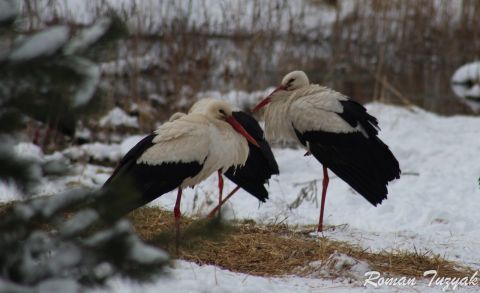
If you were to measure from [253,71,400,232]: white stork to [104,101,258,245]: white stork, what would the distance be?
116 centimetres

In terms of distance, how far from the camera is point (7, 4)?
1829 millimetres

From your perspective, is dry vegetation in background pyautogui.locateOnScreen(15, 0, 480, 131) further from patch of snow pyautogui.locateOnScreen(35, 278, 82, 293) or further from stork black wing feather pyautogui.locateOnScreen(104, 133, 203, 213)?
patch of snow pyautogui.locateOnScreen(35, 278, 82, 293)

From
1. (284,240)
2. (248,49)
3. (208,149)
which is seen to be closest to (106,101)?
(208,149)

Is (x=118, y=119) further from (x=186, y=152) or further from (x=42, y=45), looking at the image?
(x=42, y=45)

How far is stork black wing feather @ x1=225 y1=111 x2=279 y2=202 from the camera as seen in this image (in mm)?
5789

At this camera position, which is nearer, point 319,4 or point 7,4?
point 7,4

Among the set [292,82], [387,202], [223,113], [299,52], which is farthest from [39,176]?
[299,52]

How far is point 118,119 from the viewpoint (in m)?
10.8

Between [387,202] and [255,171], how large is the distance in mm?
1914

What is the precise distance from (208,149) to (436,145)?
230 inches

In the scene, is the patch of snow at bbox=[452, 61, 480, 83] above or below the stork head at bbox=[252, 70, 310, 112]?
below

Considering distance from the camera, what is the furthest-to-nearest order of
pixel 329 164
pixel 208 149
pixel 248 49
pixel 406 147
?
pixel 248 49
pixel 406 147
pixel 329 164
pixel 208 149

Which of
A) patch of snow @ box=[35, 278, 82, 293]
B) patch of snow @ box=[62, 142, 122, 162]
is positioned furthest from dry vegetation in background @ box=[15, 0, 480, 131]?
patch of snow @ box=[35, 278, 82, 293]

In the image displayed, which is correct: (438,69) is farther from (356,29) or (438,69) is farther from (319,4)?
(319,4)
